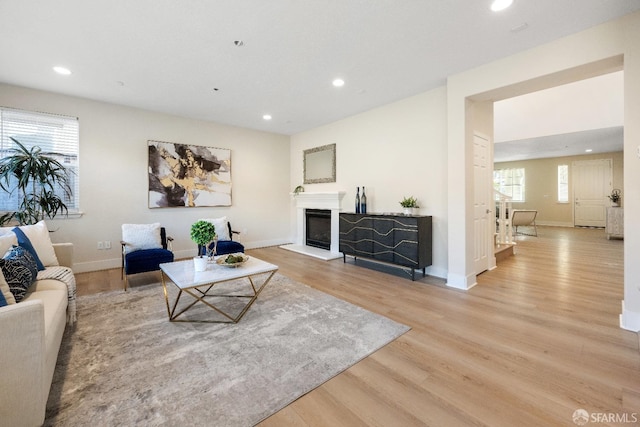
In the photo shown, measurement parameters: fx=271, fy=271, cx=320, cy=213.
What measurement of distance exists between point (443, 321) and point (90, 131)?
5.83 meters

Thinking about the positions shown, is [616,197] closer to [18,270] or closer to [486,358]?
[486,358]

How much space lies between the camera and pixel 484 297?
3295 millimetres

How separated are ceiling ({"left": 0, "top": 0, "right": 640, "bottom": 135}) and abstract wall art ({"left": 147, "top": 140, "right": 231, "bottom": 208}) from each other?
1167 mm

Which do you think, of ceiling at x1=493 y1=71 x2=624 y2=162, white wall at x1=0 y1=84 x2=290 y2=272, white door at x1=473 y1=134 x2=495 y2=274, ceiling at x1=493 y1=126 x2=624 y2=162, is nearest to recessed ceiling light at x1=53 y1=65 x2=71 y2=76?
white wall at x1=0 y1=84 x2=290 y2=272

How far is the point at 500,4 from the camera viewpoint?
89.2 inches

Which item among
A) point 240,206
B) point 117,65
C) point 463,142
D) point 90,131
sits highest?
point 117,65

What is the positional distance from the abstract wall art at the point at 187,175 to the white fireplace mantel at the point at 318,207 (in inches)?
67.9

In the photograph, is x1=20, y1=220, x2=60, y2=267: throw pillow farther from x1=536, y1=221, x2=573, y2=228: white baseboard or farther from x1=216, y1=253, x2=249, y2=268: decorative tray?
x1=536, y1=221, x2=573, y2=228: white baseboard

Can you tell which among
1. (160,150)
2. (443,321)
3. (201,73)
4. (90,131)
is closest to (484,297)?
(443,321)

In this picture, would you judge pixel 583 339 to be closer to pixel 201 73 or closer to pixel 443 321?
pixel 443 321

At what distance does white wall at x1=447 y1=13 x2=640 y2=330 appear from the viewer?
7.82 feet

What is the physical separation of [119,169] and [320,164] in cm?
382

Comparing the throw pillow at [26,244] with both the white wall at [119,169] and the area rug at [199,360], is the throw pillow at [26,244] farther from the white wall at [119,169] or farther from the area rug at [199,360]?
the white wall at [119,169]

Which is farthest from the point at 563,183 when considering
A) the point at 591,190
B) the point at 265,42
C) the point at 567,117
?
the point at 265,42
